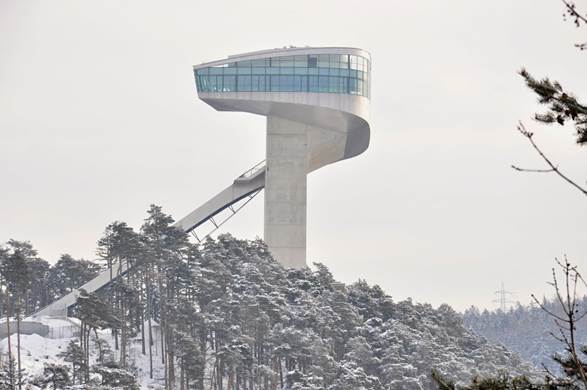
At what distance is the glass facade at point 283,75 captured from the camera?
122 meters

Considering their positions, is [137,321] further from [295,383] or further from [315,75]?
[315,75]

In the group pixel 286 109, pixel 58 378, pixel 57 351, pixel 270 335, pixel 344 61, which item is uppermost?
pixel 344 61

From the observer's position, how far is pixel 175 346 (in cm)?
9406

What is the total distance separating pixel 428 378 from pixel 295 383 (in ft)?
45.5

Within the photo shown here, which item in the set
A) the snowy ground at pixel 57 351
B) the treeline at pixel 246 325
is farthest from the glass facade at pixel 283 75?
Answer: the snowy ground at pixel 57 351

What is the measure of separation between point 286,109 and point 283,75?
3.02 metres

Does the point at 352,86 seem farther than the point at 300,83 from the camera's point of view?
Yes

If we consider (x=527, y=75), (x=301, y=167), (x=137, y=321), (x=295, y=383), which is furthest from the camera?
(x=301, y=167)

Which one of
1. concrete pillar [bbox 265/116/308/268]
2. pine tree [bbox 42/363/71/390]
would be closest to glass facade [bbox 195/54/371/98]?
concrete pillar [bbox 265/116/308/268]

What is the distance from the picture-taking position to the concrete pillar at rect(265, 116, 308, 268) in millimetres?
122062

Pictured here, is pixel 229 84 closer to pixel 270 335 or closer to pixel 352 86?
pixel 352 86

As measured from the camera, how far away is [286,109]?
403 feet

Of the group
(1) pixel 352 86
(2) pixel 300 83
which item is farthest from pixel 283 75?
(1) pixel 352 86

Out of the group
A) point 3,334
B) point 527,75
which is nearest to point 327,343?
point 3,334
